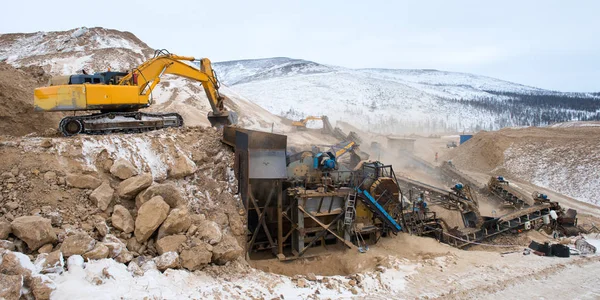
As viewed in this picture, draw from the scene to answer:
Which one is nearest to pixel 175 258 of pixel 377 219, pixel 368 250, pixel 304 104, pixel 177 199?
pixel 177 199

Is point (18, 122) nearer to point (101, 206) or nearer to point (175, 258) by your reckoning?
point (101, 206)

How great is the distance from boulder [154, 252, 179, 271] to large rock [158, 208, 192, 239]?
0.53 m

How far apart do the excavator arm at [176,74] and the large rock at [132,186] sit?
12.9ft

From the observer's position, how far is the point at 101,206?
6953 mm

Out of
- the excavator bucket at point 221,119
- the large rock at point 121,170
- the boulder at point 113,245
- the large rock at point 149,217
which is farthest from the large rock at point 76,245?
the excavator bucket at point 221,119

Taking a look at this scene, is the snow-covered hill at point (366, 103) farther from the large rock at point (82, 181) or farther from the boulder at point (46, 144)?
the large rock at point (82, 181)

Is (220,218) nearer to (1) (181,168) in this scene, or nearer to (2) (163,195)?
(1) (181,168)

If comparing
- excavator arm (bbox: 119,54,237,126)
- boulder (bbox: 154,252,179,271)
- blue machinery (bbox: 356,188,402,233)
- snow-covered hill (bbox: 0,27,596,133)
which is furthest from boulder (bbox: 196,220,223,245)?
snow-covered hill (bbox: 0,27,596,133)

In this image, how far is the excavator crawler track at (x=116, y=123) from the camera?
9609 mm

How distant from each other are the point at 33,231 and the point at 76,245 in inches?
25.4

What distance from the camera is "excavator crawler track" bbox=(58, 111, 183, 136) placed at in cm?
961

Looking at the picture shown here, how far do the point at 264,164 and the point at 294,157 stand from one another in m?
2.18

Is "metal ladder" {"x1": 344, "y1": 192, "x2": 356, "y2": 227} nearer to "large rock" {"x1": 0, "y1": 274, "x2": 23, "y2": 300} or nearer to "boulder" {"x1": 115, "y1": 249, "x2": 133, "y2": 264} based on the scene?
"boulder" {"x1": 115, "y1": 249, "x2": 133, "y2": 264}

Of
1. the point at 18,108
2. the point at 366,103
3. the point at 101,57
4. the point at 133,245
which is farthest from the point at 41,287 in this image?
the point at 366,103
